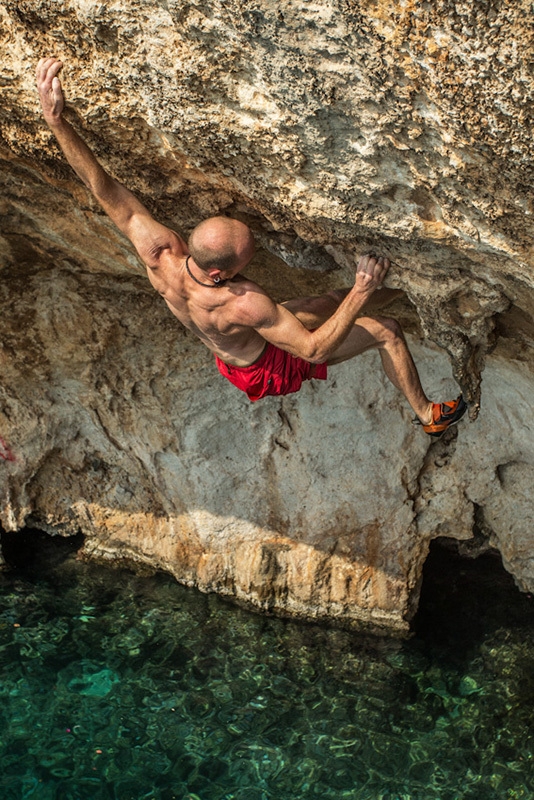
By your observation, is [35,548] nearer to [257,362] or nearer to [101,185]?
[257,362]

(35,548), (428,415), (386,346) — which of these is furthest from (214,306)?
(35,548)

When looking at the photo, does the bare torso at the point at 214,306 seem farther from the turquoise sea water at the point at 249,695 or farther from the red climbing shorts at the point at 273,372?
the turquoise sea water at the point at 249,695

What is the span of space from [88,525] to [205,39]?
513 centimetres

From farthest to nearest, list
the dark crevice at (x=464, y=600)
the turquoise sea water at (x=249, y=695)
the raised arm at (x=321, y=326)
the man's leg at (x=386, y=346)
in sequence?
the dark crevice at (x=464, y=600) → the turquoise sea water at (x=249, y=695) → the man's leg at (x=386, y=346) → the raised arm at (x=321, y=326)

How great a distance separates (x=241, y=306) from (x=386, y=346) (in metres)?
0.92

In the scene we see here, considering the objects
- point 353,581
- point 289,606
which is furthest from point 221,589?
point 353,581

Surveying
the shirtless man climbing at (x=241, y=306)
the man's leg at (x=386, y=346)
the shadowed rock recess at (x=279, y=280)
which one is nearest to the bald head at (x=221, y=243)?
the shirtless man climbing at (x=241, y=306)

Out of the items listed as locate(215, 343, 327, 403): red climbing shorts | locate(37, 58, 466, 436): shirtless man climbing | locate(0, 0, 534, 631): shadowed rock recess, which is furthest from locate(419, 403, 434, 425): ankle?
locate(215, 343, 327, 403): red climbing shorts

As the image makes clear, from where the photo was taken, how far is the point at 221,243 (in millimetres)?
4113

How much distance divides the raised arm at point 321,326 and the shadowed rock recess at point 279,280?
0.51 ft

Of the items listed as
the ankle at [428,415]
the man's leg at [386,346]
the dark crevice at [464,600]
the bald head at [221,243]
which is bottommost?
the dark crevice at [464,600]

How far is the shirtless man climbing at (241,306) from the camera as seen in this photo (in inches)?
162

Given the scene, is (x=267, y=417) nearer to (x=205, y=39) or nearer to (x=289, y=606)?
(x=289, y=606)

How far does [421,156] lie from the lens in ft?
11.1
